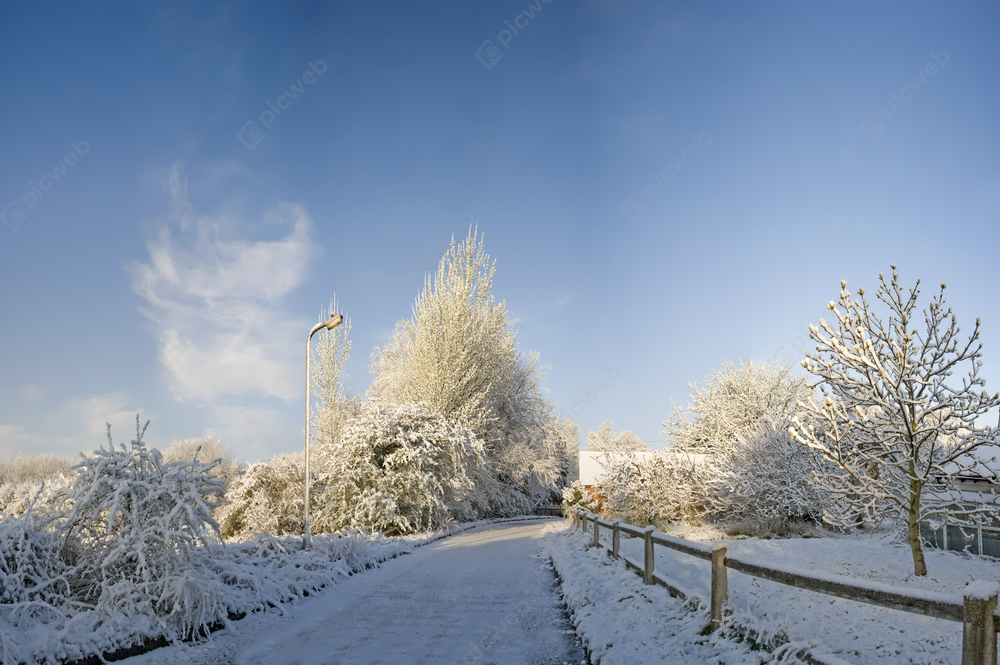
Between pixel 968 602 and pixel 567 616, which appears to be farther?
pixel 567 616

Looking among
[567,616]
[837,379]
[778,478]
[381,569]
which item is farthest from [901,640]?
[778,478]

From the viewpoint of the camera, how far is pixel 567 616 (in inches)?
305

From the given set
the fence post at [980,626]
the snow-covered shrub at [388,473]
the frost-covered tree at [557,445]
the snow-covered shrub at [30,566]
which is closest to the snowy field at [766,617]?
the fence post at [980,626]

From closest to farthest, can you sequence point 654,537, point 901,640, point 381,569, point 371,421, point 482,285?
point 901,640 → point 654,537 → point 381,569 → point 371,421 → point 482,285

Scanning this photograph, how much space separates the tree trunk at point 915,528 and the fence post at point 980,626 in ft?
24.7

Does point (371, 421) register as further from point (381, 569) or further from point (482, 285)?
point (482, 285)

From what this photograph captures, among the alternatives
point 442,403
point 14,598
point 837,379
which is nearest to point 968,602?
point 837,379

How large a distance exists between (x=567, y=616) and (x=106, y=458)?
20.2 ft

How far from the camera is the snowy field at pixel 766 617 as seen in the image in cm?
503

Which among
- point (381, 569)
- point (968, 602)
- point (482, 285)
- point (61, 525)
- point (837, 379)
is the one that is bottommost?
point (381, 569)

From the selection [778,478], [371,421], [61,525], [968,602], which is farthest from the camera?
[371,421]

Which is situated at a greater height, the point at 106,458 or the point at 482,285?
the point at 482,285

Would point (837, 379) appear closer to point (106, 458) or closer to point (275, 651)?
point (275, 651)

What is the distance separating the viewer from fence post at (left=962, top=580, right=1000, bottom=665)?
3.11 metres
